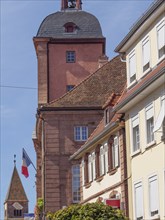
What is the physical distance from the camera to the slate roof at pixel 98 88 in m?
63.0

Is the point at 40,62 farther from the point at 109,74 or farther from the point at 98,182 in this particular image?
the point at 98,182

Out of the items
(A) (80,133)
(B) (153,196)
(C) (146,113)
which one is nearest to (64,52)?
(A) (80,133)

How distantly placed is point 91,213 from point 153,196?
11.6 feet

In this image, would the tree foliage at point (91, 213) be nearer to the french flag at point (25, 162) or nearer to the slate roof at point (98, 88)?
the slate roof at point (98, 88)

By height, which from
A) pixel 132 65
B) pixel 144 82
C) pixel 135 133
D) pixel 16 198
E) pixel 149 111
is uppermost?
pixel 16 198

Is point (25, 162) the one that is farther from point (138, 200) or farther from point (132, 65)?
point (138, 200)

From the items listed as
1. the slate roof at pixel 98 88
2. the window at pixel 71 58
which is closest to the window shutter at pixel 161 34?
the slate roof at pixel 98 88

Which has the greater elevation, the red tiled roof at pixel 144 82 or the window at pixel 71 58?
the window at pixel 71 58

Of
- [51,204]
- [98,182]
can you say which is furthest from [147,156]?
[51,204]

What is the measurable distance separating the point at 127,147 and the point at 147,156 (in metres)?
3.92

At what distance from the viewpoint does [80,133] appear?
6419cm

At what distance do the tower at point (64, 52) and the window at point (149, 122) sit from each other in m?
40.7

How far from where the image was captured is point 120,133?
3822 cm

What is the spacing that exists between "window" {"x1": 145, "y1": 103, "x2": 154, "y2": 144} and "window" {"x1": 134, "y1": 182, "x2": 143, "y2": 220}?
226 cm
